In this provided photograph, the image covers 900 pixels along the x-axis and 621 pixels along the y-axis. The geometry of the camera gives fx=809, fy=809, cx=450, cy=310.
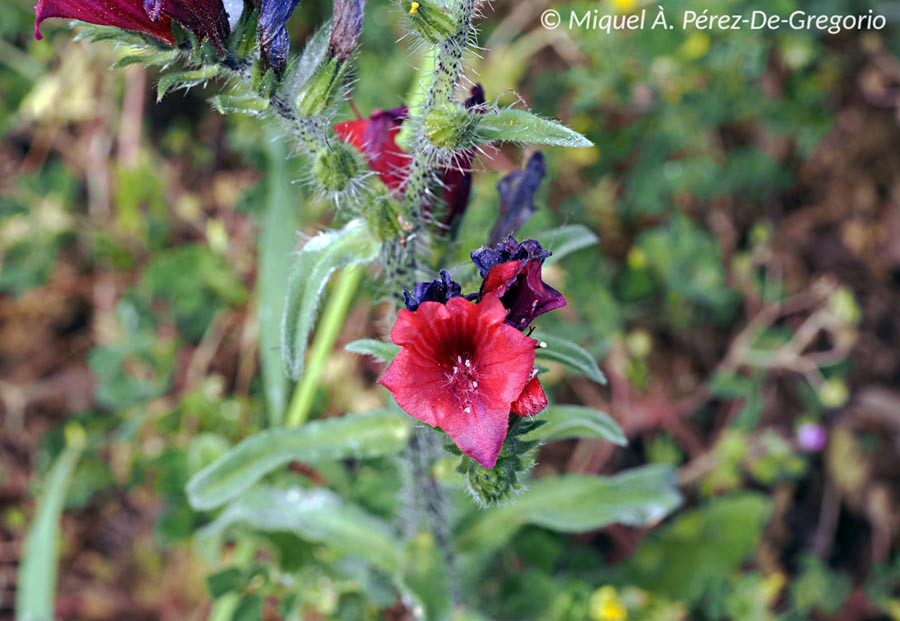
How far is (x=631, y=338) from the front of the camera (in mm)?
4117

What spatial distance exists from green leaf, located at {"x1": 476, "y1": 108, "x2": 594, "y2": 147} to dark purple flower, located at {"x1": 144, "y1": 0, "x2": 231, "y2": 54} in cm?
63

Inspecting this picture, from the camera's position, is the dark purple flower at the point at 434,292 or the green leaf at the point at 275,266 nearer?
the dark purple flower at the point at 434,292

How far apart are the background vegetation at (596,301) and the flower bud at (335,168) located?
155 cm

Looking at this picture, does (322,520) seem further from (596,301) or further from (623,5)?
(623,5)

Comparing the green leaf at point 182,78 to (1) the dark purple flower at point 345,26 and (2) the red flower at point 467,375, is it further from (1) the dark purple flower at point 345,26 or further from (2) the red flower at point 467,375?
(2) the red flower at point 467,375

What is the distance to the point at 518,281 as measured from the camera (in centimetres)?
186

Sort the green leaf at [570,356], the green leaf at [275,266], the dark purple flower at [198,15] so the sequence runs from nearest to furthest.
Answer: the dark purple flower at [198,15] < the green leaf at [570,356] < the green leaf at [275,266]

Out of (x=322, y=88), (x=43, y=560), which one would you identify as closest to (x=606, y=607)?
(x=322, y=88)

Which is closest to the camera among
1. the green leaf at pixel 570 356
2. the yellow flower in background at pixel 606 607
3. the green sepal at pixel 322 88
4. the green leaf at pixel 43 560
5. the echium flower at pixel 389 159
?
the green sepal at pixel 322 88

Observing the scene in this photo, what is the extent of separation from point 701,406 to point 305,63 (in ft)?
9.72

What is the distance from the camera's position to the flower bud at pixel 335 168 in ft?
6.57

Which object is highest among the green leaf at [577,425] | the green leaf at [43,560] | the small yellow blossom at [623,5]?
the small yellow blossom at [623,5]

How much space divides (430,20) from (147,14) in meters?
0.63

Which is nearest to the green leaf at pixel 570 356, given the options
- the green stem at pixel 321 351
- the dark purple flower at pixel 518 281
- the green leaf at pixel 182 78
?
the dark purple flower at pixel 518 281
